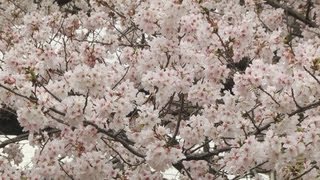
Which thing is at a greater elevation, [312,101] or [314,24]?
[314,24]

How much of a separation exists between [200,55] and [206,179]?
104cm

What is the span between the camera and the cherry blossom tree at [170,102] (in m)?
4.05

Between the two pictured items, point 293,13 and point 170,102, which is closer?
point 170,102

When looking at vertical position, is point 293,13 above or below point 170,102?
above

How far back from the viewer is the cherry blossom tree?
13.3ft

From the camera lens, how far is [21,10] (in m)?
7.04

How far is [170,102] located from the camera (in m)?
4.57

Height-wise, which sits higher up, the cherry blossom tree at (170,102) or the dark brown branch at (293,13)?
the dark brown branch at (293,13)

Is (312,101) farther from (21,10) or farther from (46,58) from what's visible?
(21,10)

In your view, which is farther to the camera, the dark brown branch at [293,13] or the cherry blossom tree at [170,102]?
the dark brown branch at [293,13]

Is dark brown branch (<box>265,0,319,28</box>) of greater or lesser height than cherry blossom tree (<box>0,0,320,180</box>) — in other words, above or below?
above

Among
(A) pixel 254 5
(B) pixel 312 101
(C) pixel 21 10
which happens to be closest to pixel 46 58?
(B) pixel 312 101

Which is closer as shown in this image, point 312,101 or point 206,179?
point 312,101

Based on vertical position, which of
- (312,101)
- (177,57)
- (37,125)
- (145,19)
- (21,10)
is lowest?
(37,125)
